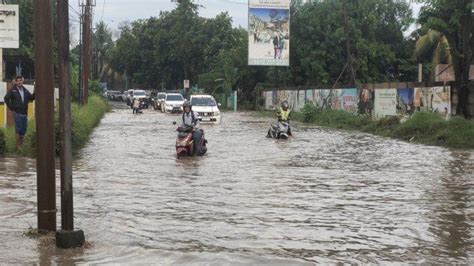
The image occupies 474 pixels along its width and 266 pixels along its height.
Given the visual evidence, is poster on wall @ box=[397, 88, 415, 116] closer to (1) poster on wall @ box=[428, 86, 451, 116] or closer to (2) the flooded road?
(1) poster on wall @ box=[428, 86, 451, 116]

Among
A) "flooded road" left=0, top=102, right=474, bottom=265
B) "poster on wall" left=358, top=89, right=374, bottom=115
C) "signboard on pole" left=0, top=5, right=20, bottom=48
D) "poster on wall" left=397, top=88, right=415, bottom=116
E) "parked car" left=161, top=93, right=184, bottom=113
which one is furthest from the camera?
"parked car" left=161, top=93, right=184, bottom=113

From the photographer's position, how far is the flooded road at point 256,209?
667 centimetres

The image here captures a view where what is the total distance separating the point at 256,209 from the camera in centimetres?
914

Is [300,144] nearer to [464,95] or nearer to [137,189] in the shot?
[464,95]

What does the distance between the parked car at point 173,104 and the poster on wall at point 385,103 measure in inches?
668

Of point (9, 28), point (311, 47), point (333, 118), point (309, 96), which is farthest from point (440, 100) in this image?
point (311, 47)

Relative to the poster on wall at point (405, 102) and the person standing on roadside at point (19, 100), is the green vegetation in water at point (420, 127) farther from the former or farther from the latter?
the person standing on roadside at point (19, 100)

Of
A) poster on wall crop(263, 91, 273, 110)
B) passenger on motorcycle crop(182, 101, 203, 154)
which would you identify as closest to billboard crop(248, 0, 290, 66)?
poster on wall crop(263, 91, 273, 110)

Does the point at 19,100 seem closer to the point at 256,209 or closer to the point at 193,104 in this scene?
the point at 256,209

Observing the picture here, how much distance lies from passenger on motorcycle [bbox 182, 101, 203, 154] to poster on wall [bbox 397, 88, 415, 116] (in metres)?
14.5

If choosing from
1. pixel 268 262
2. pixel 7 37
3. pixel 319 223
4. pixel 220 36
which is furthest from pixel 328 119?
pixel 220 36

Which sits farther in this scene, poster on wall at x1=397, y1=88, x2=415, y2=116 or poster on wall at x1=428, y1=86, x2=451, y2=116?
poster on wall at x1=397, y1=88, x2=415, y2=116

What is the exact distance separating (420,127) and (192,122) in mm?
10732

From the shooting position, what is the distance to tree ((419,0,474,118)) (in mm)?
A: 24031
